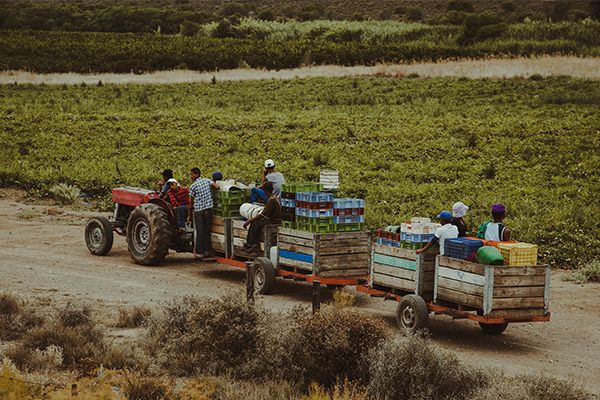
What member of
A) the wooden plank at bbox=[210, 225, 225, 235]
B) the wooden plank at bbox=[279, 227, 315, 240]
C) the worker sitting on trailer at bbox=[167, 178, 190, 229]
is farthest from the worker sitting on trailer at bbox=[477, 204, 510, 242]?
the worker sitting on trailer at bbox=[167, 178, 190, 229]

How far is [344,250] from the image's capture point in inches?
727

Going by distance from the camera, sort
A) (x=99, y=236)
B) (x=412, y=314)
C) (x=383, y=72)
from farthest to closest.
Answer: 1. (x=383, y=72)
2. (x=99, y=236)
3. (x=412, y=314)

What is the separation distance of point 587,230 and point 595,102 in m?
22.0

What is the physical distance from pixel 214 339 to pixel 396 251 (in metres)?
3.78

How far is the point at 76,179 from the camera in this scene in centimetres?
3341

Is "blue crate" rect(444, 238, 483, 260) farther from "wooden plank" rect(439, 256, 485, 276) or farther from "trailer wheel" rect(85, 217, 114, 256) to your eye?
"trailer wheel" rect(85, 217, 114, 256)

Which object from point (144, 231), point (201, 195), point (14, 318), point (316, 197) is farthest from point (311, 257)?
point (14, 318)

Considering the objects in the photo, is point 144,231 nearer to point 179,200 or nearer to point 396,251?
point 179,200

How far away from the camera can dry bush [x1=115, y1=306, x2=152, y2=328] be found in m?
16.2

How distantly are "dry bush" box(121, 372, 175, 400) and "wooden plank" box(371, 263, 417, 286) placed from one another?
16.6 ft

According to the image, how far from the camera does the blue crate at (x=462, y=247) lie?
618 inches

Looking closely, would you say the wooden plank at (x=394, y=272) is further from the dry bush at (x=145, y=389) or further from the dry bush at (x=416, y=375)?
the dry bush at (x=145, y=389)

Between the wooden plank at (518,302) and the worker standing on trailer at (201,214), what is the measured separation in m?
7.33

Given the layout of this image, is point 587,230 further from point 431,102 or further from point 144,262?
point 431,102
